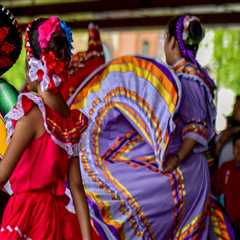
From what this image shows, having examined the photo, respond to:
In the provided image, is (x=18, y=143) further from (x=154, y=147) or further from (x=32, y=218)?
(x=154, y=147)

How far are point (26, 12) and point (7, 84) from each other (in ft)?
24.7

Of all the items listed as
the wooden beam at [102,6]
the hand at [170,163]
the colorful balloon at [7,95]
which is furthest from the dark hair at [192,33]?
the wooden beam at [102,6]

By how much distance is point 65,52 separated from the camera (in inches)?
111

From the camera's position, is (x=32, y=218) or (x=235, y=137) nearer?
(x=32, y=218)

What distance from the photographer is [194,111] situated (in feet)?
14.0

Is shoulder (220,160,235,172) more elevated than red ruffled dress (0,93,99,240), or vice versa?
red ruffled dress (0,93,99,240)

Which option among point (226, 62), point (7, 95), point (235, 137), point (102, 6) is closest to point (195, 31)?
point (235, 137)

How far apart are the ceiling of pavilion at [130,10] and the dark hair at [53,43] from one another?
20.8ft

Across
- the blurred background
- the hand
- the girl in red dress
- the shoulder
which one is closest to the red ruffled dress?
the girl in red dress

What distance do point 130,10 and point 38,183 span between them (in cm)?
760

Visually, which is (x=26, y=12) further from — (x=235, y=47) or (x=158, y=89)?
(x=235, y=47)

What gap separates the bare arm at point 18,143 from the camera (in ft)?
8.52

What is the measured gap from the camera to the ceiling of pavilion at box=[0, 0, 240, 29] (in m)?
9.50

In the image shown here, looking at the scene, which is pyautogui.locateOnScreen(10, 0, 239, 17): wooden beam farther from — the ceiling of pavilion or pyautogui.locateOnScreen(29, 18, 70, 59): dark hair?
pyautogui.locateOnScreen(29, 18, 70, 59): dark hair
